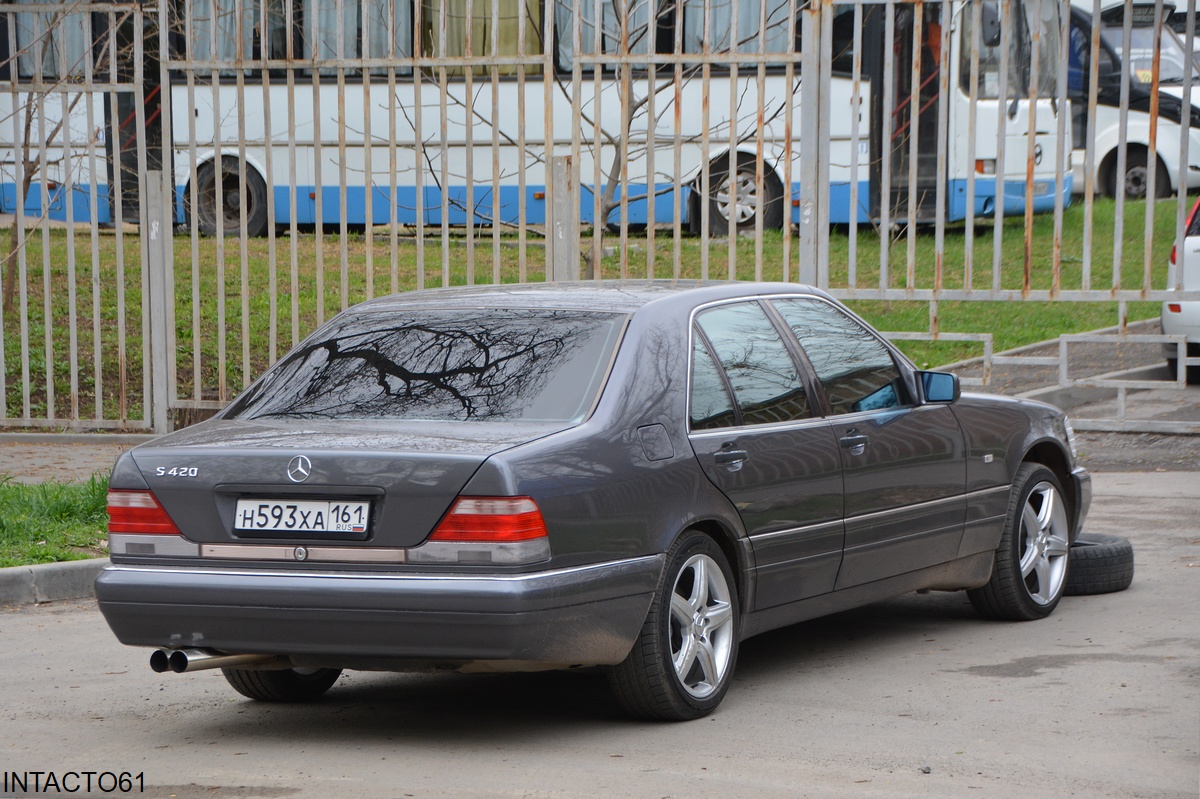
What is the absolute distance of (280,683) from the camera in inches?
235

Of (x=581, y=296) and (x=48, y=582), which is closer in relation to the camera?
(x=581, y=296)

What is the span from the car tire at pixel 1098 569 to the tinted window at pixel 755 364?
7.31ft

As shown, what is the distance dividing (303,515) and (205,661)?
0.66 m

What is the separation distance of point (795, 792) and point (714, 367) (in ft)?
5.56

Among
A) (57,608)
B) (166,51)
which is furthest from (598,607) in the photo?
(166,51)

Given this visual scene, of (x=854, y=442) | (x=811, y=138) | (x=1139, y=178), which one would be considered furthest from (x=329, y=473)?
(x=1139, y=178)

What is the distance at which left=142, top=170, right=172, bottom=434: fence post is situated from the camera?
12.1 metres

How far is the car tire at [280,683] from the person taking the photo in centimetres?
592

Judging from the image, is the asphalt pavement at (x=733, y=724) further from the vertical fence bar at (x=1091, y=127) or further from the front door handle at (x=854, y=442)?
the vertical fence bar at (x=1091, y=127)

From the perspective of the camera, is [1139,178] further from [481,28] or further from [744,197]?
[481,28]

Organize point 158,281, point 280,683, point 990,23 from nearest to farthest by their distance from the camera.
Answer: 1. point 280,683
2. point 158,281
3. point 990,23

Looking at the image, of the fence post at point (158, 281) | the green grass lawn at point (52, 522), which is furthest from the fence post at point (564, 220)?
the green grass lawn at point (52, 522)

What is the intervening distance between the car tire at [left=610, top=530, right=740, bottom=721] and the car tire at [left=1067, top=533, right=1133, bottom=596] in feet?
8.69

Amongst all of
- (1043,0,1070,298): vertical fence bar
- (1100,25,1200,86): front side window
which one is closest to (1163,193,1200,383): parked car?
(1043,0,1070,298): vertical fence bar
